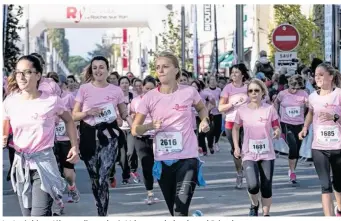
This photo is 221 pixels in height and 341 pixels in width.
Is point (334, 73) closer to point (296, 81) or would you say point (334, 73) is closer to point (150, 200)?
point (150, 200)

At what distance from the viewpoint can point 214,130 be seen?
2059 cm

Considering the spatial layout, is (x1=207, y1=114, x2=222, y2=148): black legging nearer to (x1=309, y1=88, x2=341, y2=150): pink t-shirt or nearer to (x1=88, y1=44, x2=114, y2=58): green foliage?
(x1=309, y1=88, x2=341, y2=150): pink t-shirt

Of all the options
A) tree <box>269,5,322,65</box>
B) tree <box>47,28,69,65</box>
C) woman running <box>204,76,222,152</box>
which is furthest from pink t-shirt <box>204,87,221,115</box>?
tree <box>47,28,69,65</box>

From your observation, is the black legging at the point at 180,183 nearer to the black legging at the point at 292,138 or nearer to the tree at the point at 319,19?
the black legging at the point at 292,138

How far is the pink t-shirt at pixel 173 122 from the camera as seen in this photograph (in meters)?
7.95

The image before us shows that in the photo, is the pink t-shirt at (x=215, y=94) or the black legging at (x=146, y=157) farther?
the pink t-shirt at (x=215, y=94)

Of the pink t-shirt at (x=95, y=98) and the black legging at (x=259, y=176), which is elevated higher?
the pink t-shirt at (x=95, y=98)

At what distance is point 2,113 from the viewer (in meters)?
7.48

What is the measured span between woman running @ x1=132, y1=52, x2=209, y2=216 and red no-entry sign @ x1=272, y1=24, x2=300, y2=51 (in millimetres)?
11633

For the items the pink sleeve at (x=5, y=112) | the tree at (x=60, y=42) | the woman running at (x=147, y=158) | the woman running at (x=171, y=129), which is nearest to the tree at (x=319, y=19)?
the woman running at (x=147, y=158)

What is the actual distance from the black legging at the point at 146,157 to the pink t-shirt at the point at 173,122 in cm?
317

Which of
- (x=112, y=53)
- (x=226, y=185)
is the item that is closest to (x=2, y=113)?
(x=226, y=185)

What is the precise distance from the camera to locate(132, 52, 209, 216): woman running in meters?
7.93

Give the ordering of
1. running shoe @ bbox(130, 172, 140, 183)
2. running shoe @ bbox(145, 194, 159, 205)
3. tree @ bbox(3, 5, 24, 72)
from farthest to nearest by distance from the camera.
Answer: tree @ bbox(3, 5, 24, 72)
running shoe @ bbox(130, 172, 140, 183)
running shoe @ bbox(145, 194, 159, 205)
